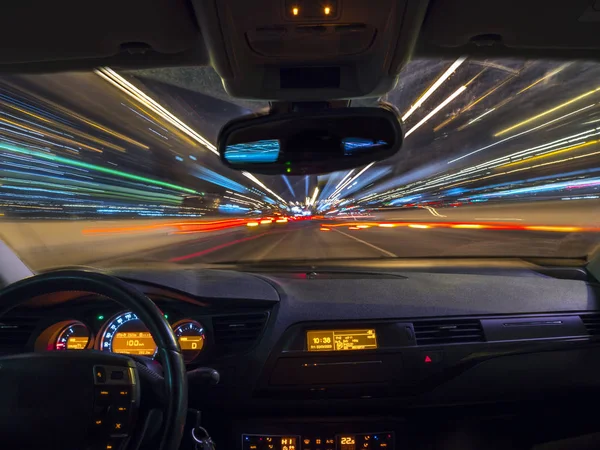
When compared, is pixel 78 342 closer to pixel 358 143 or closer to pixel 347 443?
pixel 347 443

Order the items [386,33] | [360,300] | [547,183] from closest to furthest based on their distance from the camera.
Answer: [386,33] < [360,300] < [547,183]

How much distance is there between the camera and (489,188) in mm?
6730

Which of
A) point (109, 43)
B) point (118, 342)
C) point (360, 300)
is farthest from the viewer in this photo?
point (360, 300)

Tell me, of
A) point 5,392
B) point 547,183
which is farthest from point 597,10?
point 547,183

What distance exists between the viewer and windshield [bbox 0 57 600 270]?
387 cm

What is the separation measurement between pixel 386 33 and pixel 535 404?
3009 mm

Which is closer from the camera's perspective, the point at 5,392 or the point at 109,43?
the point at 5,392

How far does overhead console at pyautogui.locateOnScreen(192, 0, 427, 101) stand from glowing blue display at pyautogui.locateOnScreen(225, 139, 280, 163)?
0.26 m

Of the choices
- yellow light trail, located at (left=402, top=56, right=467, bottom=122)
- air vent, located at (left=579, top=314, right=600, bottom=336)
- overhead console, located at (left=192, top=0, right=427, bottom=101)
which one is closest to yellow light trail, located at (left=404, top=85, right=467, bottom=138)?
yellow light trail, located at (left=402, top=56, right=467, bottom=122)

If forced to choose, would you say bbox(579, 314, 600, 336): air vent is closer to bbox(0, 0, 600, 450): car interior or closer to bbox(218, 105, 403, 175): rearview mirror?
bbox(0, 0, 600, 450): car interior

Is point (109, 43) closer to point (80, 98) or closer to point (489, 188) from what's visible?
point (80, 98)

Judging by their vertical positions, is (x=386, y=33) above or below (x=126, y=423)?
above

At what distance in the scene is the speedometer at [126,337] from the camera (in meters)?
3.32

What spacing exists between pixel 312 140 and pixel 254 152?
37 cm
